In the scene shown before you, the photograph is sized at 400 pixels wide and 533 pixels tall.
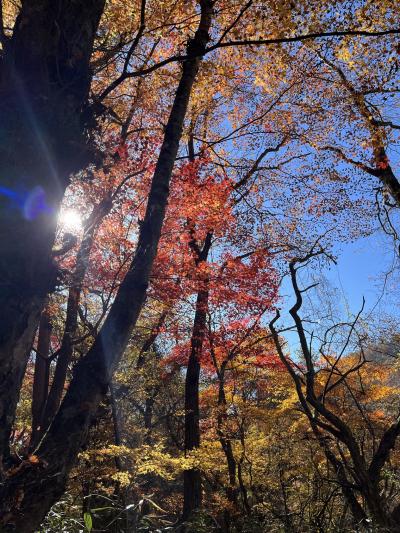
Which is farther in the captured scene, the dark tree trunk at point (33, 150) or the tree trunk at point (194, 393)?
the tree trunk at point (194, 393)

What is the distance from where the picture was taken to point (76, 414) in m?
2.18

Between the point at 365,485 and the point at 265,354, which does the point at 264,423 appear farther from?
the point at 365,485

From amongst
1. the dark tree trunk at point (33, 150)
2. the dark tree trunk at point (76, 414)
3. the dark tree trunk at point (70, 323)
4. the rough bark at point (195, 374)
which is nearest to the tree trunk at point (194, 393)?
the rough bark at point (195, 374)

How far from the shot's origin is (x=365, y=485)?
Answer: 10.6 ft

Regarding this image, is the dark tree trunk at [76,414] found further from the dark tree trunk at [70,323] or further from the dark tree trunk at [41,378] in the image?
the dark tree trunk at [41,378]

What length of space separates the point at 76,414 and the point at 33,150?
1.55m

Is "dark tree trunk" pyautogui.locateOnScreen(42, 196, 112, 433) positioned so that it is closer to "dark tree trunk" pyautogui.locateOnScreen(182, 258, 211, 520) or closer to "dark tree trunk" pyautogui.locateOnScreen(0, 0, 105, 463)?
"dark tree trunk" pyautogui.locateOnScreen(182, 258, 211, 520)

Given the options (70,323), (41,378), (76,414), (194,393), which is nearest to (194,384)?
(194,393)

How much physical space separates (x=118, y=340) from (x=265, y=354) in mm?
8244

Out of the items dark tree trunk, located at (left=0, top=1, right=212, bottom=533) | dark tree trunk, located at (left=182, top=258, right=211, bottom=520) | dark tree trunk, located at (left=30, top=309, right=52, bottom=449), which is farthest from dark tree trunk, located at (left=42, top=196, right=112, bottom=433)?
dark tree trunk, located at (left=0, top=1, right=212, bottom=533)

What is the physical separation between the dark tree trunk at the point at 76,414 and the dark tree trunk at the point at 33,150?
22 centimetres

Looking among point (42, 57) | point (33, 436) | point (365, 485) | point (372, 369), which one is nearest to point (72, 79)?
point (42, 57)

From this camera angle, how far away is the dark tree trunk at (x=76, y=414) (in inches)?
76.7

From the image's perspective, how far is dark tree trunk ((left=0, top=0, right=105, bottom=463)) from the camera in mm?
2170
